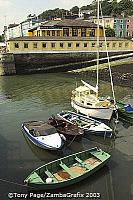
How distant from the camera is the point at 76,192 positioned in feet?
52.1

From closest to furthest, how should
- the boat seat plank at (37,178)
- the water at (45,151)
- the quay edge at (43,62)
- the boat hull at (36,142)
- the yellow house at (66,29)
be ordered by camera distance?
the boat seat plank at (37,178), the water at (45,151), the boat hull at (36,142), the quay edge at (43,62), the yellow house at (66,29)

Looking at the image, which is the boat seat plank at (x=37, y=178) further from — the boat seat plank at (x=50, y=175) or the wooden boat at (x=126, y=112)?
the wooden boat at (x=126, y=112)

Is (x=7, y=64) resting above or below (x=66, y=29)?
below

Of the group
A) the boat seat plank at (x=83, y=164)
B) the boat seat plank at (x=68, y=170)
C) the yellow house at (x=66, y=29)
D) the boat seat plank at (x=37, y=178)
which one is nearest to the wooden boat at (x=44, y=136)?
the boat seat plank at (x=83, y=164)

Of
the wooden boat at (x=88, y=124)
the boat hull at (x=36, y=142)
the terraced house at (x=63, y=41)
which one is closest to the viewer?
the boat hull at (x=36, y=142)

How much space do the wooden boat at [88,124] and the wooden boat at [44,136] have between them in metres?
3.18

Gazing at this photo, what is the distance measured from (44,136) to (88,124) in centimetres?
500

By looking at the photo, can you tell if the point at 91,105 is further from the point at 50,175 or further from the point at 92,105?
the point at 50,175

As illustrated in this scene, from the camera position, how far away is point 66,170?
A: 16.9m

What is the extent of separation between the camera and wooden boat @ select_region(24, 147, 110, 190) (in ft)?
50.9

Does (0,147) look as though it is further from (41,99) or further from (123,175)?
(41,99)

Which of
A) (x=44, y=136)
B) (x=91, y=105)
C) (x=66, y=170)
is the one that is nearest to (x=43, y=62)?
(x=91, y=105)

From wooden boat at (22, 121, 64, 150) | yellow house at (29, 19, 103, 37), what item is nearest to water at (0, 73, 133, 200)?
wooden boat at (22, 121, 64, 150)

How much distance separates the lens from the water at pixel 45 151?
16359 millimetres
